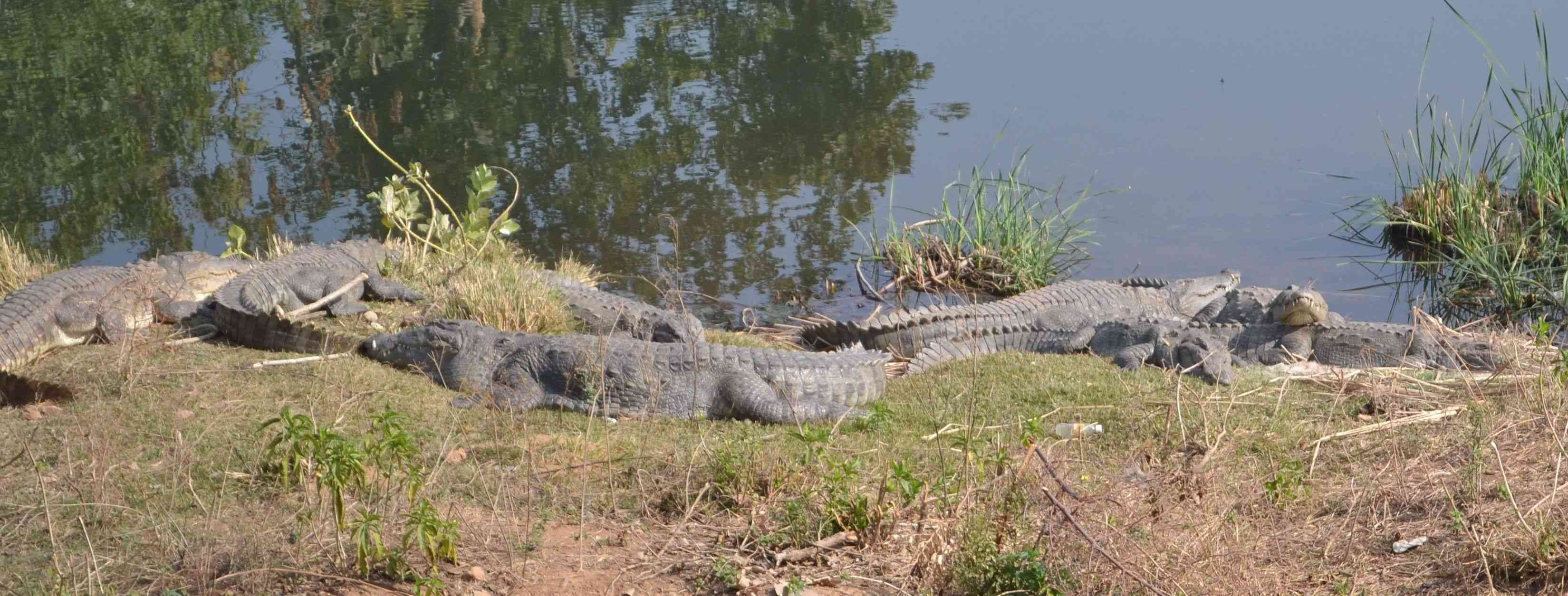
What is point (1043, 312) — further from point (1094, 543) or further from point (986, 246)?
point (1094, 543)

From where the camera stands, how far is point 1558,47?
1427 cm

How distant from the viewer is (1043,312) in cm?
869

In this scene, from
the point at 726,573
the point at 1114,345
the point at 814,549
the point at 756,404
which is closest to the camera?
the point at 726,573

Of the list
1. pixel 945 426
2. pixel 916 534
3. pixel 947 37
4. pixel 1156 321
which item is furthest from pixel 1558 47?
pixel 916 534

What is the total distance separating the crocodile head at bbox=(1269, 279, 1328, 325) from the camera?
7168 mm

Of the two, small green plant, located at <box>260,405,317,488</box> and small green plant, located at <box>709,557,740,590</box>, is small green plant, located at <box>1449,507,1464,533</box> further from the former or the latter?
small green plant, located at <box>260,405,317,488</box>

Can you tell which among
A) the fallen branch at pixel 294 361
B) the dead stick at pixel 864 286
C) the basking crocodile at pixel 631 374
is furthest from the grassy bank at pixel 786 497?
the dead stick at pixel 864 286

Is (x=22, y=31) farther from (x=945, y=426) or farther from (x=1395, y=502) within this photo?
(x=1395, y=502)

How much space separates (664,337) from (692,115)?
764cm

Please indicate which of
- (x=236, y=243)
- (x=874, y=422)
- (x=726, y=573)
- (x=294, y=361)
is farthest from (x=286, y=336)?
(x=726, y=573)

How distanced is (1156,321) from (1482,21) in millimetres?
11323

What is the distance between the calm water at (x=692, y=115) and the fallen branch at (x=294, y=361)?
304 centimetres

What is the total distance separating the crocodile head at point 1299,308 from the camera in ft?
23.5

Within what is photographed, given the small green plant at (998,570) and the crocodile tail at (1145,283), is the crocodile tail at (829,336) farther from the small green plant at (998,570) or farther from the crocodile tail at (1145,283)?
the small green plant at (998,570)
